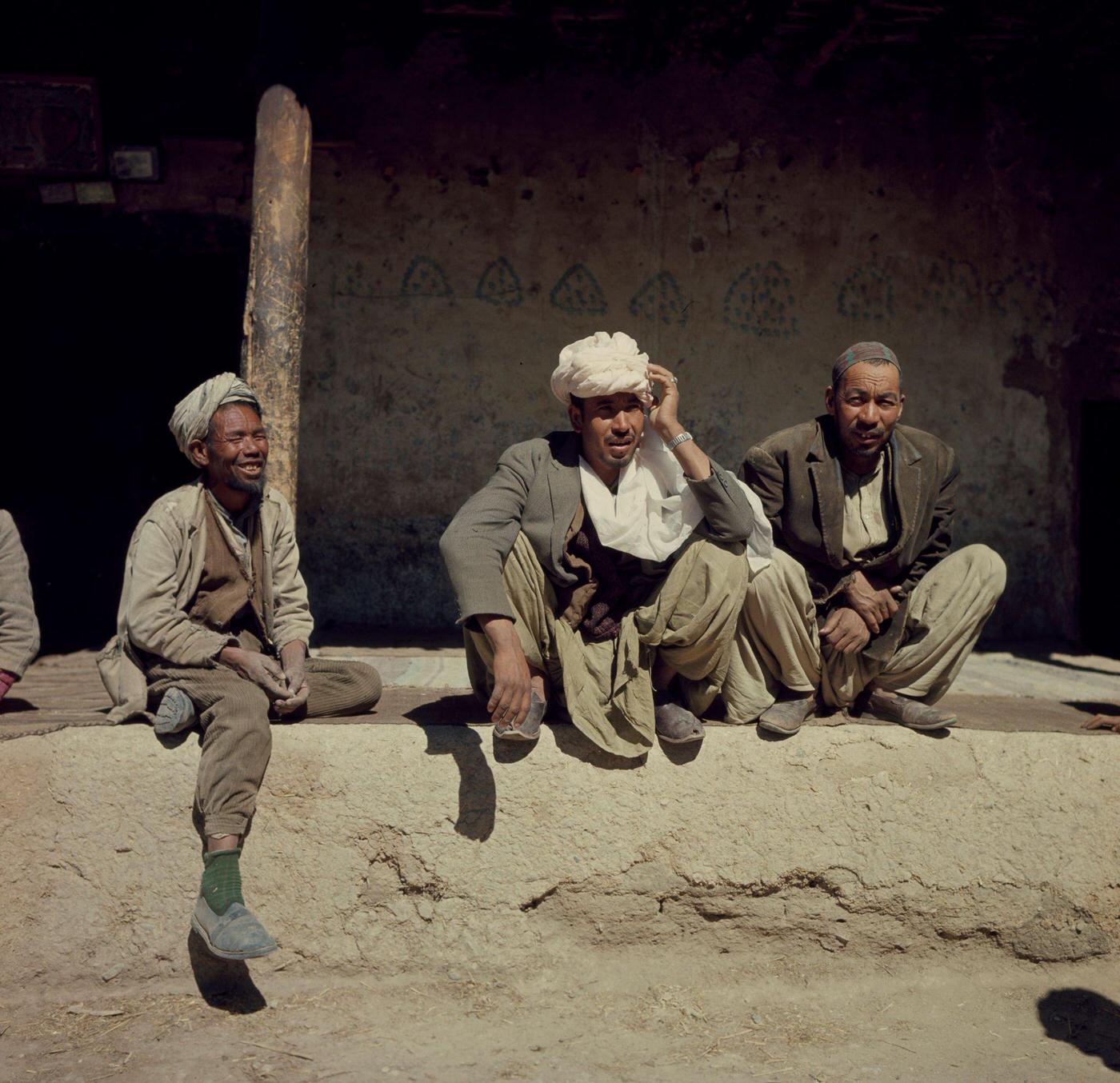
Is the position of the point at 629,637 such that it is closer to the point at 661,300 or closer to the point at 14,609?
the point at 14,609

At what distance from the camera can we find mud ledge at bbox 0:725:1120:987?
3.05 m

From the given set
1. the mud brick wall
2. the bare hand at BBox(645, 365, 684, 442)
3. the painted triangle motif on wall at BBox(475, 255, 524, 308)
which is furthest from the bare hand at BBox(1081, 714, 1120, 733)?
the painted triangle motif on wall at BBox(475, 255, 524, 308)

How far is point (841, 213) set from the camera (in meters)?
6.34

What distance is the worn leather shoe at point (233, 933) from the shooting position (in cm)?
274

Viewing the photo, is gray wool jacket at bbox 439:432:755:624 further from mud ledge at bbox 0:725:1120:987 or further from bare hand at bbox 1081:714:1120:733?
bare hand at bbox 1081:714:1120:733

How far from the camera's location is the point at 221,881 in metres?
2.87

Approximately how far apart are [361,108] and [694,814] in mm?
4478

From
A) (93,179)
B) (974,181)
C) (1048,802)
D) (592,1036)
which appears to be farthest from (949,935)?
(93,179)

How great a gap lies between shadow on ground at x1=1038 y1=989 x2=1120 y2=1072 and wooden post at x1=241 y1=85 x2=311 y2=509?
9.67 feet

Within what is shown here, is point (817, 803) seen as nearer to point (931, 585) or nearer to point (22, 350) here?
point (931, 585)

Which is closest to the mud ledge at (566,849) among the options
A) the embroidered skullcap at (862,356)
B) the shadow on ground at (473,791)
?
the shadow on ground at (473,791)

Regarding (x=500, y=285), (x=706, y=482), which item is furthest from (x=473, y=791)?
(x=500, y=285)

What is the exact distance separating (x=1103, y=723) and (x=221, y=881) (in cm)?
275

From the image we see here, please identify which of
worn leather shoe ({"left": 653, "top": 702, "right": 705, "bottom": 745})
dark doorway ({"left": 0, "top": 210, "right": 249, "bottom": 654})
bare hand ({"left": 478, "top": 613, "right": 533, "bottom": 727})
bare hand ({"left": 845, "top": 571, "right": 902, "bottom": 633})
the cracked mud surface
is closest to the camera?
bare hand ({"left": 478, "top": 613, "right": 533, "bottom": 727})
